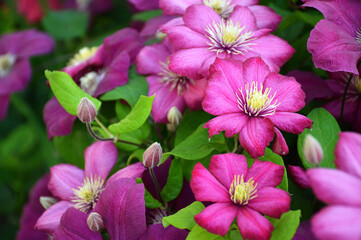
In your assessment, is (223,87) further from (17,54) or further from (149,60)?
(17,54)

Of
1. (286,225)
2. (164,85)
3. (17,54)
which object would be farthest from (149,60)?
(17,54)

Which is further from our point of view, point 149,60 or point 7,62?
point 7,62

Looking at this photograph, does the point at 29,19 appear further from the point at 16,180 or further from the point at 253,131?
the point at 253,131

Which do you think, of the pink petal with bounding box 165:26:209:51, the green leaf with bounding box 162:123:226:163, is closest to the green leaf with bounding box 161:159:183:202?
the green leaf with bounding box 162:123:226:163

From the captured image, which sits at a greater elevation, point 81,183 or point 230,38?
point 230,38

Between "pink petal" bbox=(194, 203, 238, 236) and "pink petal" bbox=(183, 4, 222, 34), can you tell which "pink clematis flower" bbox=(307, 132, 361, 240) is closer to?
"pink petal" bbox=(194, 203, 238, 236)

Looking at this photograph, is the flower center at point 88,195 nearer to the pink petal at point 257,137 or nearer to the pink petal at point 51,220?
the pink petal at point 51,220

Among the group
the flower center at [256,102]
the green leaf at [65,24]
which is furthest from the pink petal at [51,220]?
the green leaf at [65,24]

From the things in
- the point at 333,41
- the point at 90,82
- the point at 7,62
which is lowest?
the point at 7,62
